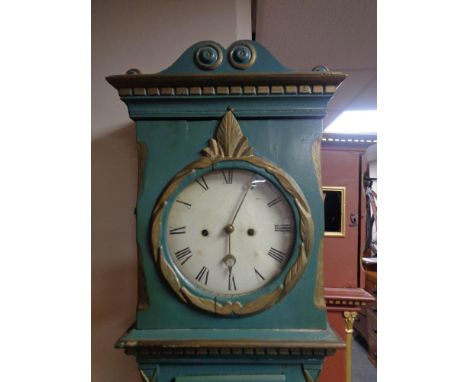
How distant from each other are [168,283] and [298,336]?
11.0 inches

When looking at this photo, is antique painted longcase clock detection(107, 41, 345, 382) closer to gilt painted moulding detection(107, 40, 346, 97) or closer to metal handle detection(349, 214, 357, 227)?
gilt painted moulding detection(107, 40, 346, 97)

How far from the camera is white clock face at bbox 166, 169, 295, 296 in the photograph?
595 mm

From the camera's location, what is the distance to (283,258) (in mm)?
596

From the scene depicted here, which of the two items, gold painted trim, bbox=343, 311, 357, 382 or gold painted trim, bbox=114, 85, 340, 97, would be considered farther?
gold painted trim, bbox=343, 311, 357, 382

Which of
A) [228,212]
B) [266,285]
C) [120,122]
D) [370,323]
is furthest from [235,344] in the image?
[370,323]

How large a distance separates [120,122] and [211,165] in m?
0.43

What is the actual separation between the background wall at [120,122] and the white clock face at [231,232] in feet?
1.10

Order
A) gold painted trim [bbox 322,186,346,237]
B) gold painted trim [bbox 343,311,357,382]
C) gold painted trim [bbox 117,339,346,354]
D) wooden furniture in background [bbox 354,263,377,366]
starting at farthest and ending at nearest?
1. wooden furniture in background [bbox 354,263,377,366]
2. gold painted trim [bbox 322,186,346,237]
3. gold painted trim [bbox 343,311,357,382]
4. gold painted trim [bbox 117,339,346,354]

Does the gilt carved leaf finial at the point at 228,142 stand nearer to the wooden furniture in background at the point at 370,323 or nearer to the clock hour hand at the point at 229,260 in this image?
the clock hour hand at the point at 229,260

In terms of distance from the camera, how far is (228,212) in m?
0.60

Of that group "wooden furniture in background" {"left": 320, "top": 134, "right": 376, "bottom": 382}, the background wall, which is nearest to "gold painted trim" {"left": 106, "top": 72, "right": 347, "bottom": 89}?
the background wall

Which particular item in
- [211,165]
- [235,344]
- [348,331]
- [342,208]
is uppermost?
[211,165]

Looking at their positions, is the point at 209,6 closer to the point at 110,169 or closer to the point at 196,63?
the point at 196,63

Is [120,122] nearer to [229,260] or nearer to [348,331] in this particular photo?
[229,260]
